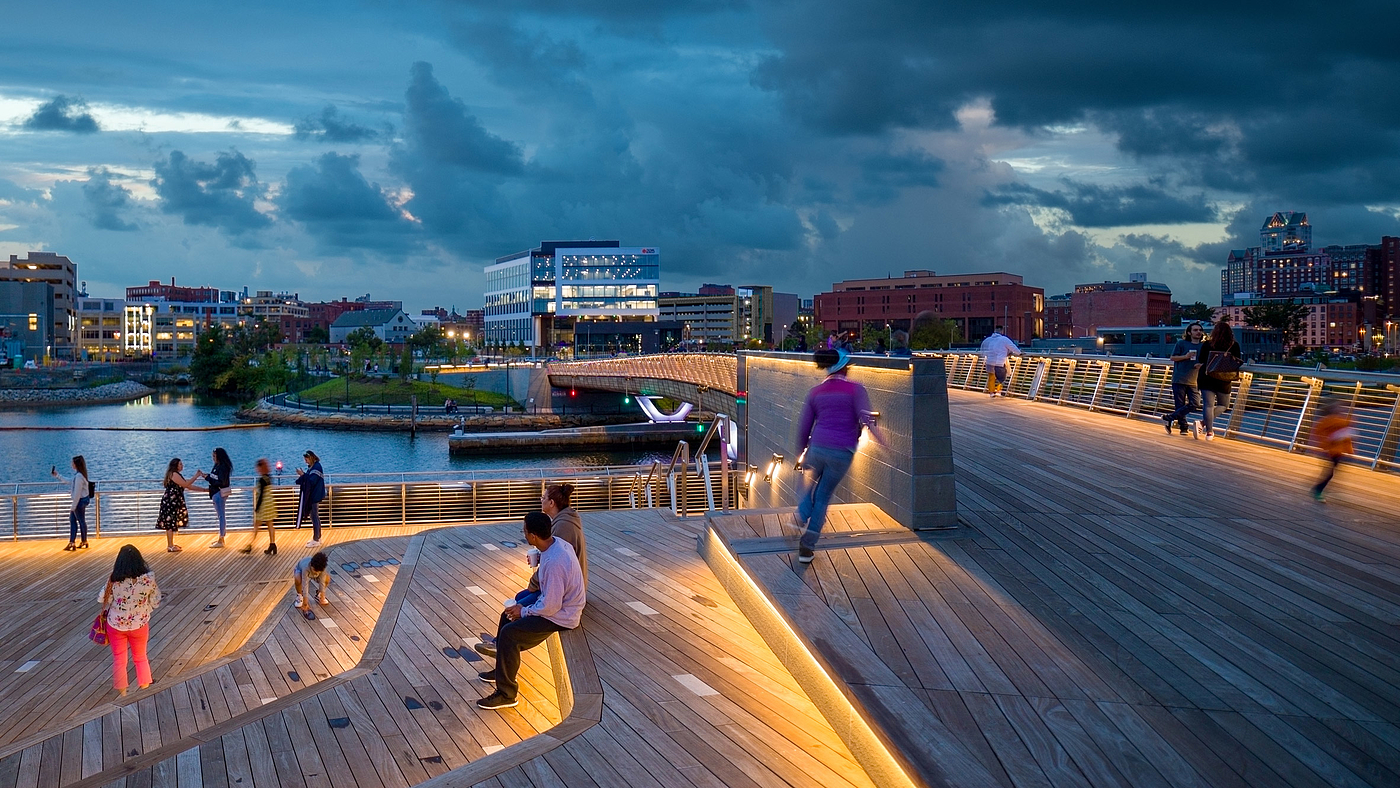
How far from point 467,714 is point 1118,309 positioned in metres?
159

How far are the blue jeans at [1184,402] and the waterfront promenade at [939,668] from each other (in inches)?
149

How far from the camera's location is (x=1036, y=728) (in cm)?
382

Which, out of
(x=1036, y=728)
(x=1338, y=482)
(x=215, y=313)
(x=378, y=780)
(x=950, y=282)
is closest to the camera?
(x=1036, y=728)

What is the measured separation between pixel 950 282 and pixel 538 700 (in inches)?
6020

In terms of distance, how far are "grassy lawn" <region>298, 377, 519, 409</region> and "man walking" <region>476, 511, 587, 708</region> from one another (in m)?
68.5

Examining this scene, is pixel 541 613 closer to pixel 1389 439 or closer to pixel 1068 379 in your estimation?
pixel 1389 439

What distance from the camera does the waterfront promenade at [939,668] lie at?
388cm

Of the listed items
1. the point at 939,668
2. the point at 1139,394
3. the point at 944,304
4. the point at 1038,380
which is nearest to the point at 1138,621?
the point at 939,668

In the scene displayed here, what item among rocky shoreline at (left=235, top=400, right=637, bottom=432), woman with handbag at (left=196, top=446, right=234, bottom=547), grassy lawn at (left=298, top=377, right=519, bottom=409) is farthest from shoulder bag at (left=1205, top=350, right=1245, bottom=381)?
grassy lawn at (left=298, top=377, right=519, bottom=409)

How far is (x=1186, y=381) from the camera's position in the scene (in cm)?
1357

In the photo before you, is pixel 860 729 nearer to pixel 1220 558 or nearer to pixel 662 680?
pixel 662 680

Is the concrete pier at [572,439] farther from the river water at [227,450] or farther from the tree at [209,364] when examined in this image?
the tree at [209,364]

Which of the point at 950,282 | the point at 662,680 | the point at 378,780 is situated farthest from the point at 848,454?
the point at 950,282

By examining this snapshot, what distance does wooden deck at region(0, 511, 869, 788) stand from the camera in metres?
4.25
